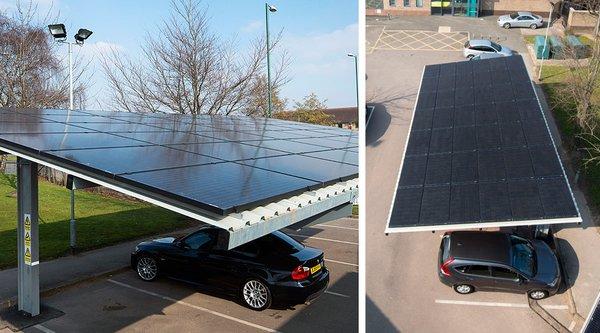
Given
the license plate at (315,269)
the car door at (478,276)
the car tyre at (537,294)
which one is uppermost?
the car door at (478,276)

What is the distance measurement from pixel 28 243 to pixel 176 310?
213 centimetres

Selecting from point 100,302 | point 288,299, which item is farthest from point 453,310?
point 100,302

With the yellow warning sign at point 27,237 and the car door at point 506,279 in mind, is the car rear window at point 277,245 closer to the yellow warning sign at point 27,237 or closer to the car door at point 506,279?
the car door at point 506,279

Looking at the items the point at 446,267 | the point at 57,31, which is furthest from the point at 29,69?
the point at 446,267

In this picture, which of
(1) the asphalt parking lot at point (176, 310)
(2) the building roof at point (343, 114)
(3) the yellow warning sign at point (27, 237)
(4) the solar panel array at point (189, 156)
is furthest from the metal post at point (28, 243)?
(2) the building roof at point (343, 114)

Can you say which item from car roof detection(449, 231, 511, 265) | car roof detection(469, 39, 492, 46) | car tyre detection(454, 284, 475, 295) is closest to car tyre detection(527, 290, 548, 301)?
car roof detection(449, 231, 511, 265)

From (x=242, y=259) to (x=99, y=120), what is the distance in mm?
3267

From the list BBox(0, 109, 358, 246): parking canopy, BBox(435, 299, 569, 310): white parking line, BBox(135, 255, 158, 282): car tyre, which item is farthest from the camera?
BBox(135, 255, 158, 282): car tyre

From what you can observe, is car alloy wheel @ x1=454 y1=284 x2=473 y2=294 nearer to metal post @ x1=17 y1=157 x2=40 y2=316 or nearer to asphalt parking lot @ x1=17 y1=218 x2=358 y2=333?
asphalt parking lot @ x1=17 y1=218 x2=358 y2=333

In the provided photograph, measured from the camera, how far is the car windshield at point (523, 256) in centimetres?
632

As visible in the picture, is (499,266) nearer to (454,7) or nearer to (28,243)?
(454,7)

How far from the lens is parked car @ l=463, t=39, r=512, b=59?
658 cm

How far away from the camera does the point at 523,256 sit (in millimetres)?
6434

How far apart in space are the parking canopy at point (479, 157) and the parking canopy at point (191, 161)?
753 mm
